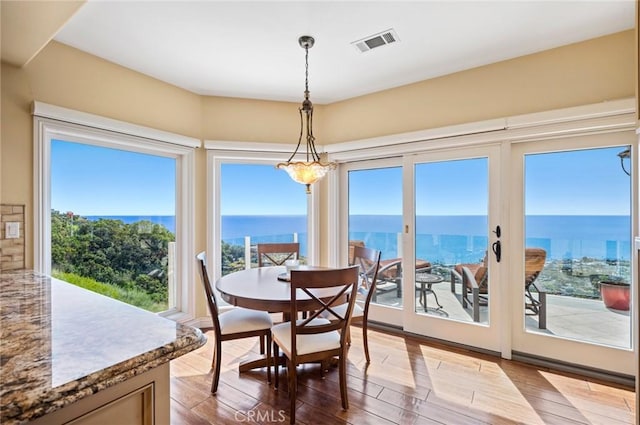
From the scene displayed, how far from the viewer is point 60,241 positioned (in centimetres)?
245

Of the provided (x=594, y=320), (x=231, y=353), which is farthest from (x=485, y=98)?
(x=231, y=353)

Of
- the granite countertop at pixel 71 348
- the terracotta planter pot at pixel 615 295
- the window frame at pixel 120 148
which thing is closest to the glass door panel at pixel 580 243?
the terracotta planter pot at pixel 615 295

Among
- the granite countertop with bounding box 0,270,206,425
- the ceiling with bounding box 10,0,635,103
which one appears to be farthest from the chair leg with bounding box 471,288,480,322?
the granite countertop with bounding box 0,270,206,425

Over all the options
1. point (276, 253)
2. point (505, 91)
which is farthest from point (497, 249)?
point (276, 253)

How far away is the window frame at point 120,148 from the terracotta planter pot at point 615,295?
3.74 metres

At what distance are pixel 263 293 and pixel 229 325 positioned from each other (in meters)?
0.43

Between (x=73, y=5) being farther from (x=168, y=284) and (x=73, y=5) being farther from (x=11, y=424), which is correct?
(x=168, y=284)

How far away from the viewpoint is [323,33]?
2246mm

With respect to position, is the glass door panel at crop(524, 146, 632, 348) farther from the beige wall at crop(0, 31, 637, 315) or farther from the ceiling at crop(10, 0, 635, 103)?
the ceiling at crop(10, 0, 635, 103)

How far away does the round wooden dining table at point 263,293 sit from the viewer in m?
1.97

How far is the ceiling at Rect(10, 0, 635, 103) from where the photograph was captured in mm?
1972

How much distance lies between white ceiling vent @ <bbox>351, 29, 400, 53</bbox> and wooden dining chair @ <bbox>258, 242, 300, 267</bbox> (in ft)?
6.62

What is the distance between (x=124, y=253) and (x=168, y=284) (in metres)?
0.60

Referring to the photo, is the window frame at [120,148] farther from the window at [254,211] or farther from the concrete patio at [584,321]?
the concrete patio at [584,321]
